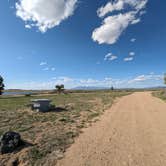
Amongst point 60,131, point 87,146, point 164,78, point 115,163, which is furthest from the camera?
point 164,78

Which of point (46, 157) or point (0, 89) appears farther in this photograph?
point (0, 89)

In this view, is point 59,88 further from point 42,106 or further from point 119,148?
point 119,148

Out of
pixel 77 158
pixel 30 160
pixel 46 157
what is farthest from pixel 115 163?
pixel 30 160

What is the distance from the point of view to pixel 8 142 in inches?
225

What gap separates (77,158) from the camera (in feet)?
16.4

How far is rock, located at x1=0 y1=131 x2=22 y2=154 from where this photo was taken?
552 cm

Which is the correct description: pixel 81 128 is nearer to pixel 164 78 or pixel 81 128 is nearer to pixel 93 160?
pixel 93 160

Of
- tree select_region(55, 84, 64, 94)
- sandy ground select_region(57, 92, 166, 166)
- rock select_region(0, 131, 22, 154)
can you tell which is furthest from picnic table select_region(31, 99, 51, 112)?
tree select_region(55, 84, 64, 94)

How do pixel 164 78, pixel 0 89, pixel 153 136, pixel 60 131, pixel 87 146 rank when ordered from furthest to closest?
pixel 0 89
pixel 164 78
pixel 60 131
pixel 153 136
pixel 87 146

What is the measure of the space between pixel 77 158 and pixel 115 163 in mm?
1212

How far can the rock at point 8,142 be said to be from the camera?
5.52m

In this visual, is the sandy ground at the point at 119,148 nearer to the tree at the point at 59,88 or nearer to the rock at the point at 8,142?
the rock at the point at 8,142

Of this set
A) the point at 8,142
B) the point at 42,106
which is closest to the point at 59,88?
the point at 42,106

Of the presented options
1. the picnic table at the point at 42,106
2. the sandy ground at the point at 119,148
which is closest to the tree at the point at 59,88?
the picnic table at the point at 42,106
